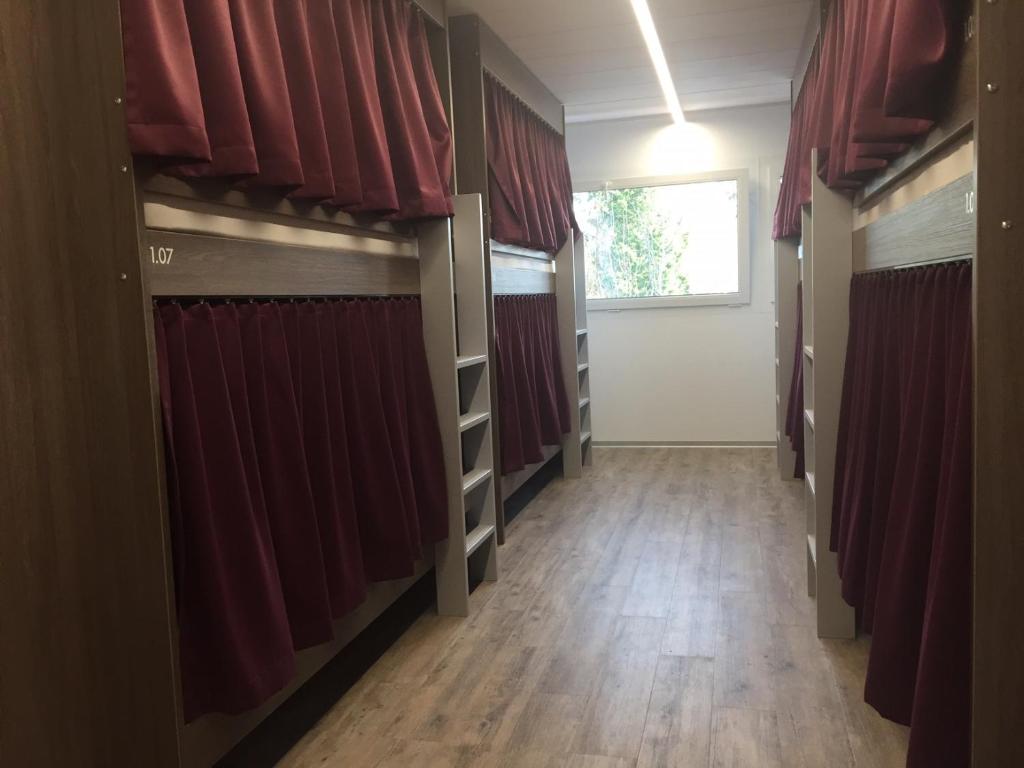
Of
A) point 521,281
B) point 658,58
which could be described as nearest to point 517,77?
point 658,58

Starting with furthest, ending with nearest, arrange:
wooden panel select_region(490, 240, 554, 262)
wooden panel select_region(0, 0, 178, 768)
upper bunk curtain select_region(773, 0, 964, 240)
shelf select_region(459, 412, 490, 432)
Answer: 1. wooden panel select_region(490, 240, 554, 262)
2. shelf select_region(459, 412, 490, 432)
3. upper bunk curtain select_region(773, 0, 964, 240)
4. wooden panel select_region(0, 0, 178, 768)

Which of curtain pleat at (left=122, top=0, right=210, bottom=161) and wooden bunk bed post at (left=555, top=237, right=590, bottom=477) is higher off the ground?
curtain pleat at (left=122, top=0, right=210, bottom=161)

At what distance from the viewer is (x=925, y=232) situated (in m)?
1.78

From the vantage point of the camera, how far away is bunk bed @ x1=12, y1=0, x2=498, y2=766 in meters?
1.61

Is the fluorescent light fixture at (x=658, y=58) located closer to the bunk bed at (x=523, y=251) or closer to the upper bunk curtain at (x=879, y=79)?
the bunk bed at (x=523, y=251)

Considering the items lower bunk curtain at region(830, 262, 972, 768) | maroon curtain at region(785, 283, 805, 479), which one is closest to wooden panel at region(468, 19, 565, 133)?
maroon curtain at region(785, 283, 805, 479)

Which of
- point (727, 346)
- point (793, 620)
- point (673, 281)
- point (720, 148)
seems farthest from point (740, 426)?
point (793, 620)

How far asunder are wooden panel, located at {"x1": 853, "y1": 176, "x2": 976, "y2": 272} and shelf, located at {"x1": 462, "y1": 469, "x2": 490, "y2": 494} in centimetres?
150

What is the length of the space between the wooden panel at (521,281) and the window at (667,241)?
3.57 ft

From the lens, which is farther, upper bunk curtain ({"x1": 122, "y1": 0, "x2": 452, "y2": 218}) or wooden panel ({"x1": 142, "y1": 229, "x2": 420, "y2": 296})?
wooden panel ({"x1": 142, "y1": 229, "x2": 420, "y2": 296})

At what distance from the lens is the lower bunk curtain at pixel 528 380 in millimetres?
4121

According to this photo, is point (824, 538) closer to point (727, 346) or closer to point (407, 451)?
point (407, 451)

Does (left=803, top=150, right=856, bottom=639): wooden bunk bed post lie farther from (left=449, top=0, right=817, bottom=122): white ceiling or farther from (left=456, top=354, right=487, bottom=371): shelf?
(left=449, top=0, right=817, bottom=122): white ceiling

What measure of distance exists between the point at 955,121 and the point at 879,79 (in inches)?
12.9
